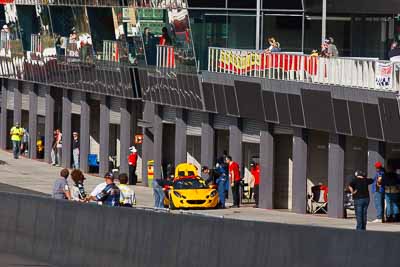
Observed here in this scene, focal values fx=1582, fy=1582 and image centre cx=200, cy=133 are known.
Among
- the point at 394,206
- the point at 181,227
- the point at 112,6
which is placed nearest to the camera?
the point at 181,227

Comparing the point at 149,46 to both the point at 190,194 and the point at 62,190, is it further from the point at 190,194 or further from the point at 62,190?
the point at 62,190

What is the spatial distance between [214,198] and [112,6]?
54.6 feet

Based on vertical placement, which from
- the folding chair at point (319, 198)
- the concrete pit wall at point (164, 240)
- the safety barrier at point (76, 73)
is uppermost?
the safety barrier at point (76, 73)

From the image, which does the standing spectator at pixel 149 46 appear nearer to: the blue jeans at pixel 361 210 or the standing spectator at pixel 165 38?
the standing spectator at pixel 165 38

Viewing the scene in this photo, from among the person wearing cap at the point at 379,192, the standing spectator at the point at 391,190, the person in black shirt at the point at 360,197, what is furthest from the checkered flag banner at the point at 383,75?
the person in black shirt at the point at 360,197

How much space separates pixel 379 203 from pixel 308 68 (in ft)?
17.8

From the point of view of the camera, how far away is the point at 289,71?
4284 centimetres

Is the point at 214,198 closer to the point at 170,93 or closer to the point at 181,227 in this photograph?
the point at 170,93

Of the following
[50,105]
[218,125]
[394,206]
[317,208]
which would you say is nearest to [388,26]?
[218,125]

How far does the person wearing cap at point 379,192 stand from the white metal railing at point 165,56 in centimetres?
1584

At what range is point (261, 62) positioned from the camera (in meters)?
44.7

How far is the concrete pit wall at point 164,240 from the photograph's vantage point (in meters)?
19.6

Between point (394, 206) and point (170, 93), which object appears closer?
point (394, 206)

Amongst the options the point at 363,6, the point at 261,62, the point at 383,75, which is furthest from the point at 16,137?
the point at 383,75
